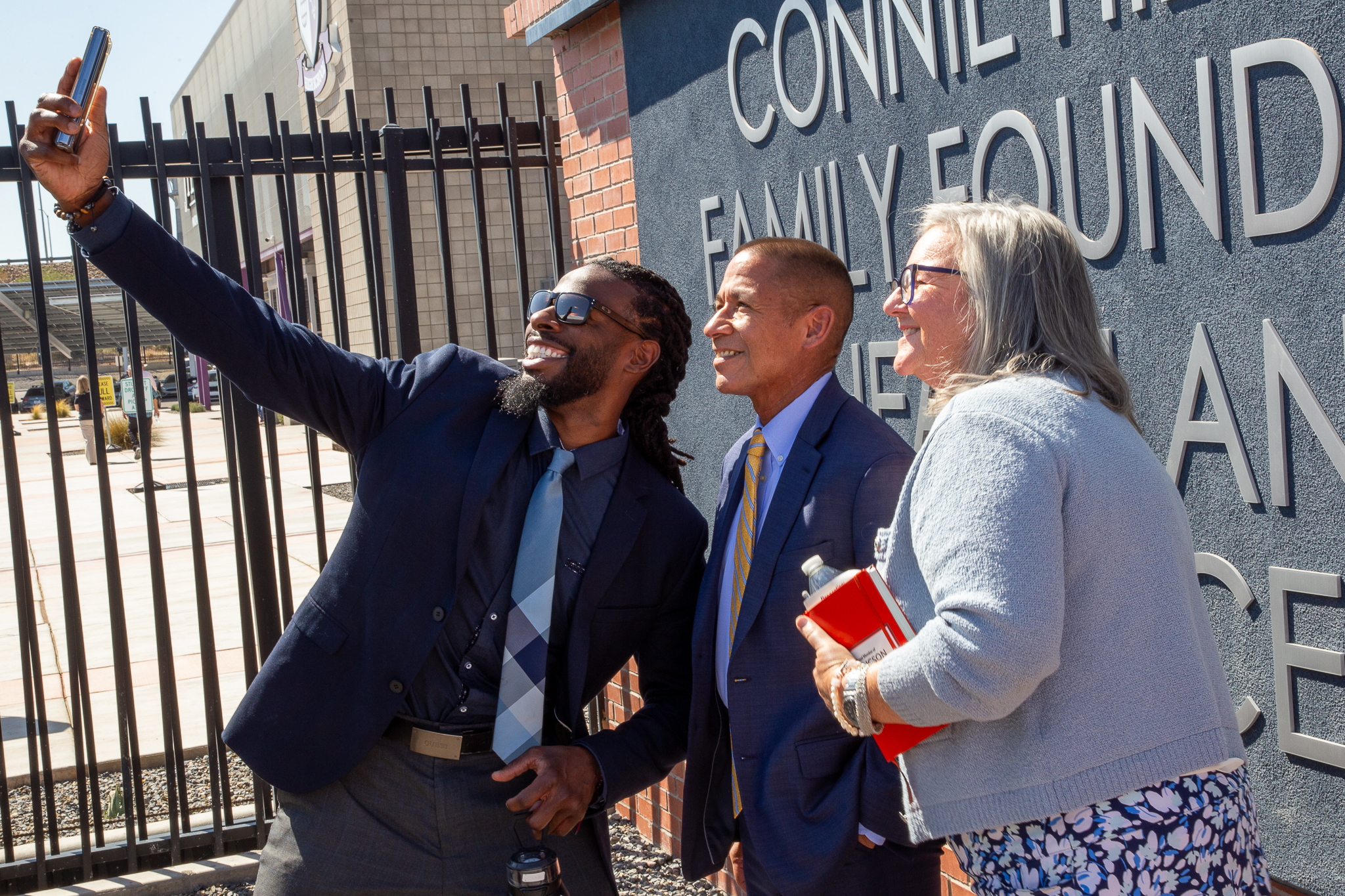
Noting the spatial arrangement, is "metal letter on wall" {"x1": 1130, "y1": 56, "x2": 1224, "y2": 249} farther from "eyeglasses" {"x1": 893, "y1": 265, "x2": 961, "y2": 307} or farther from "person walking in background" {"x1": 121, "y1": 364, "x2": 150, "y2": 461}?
"person walking in background" {"x1": 121, "y1": 364, "x2": 150, "y2": 461}

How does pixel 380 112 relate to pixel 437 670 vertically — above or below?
above

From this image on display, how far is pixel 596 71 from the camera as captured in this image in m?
4.64

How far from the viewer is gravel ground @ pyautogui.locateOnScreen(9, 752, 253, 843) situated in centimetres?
485

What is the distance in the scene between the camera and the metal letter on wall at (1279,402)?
2.08m

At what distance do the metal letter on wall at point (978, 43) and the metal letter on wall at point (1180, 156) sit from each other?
0.42 m

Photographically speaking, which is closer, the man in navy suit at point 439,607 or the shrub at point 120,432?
the man in navy suit at point 439,607

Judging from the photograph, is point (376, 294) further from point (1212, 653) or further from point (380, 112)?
point (380, 112)

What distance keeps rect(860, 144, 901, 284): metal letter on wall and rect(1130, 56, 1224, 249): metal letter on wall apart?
78cm

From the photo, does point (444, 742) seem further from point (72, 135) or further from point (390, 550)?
point (72, 135)

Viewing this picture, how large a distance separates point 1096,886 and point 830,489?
0.96 metres

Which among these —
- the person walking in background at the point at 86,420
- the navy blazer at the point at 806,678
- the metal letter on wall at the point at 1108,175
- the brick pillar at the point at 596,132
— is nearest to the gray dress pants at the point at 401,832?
the navy blazer at the point at 806,678

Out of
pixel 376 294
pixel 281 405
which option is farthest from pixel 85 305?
pixel 281 405

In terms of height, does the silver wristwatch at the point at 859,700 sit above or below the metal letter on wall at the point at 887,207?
below

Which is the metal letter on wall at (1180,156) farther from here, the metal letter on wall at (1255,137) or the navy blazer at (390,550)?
the navy blazer at (390,550)
